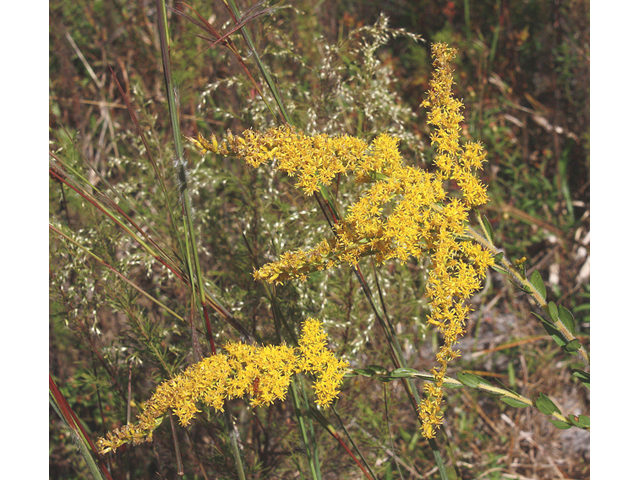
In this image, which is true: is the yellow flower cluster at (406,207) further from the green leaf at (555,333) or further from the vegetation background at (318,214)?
the vegetation background at (318,214)

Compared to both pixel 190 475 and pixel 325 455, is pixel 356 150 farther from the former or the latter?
pixel 190 475

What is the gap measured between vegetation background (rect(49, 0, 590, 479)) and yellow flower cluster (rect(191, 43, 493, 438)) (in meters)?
0.27

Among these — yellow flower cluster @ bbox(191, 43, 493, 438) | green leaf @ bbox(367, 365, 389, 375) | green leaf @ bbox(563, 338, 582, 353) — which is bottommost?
green leaf @ bbox(563, 338, 582, 353)

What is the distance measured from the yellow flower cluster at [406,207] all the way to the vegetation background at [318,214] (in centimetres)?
27

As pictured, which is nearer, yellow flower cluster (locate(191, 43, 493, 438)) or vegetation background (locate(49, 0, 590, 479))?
yellow flower cluster (locate(191, 43, 493, 438))

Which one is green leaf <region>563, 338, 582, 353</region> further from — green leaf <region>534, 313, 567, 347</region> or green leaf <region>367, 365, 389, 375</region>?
green leaf <region>367, 365, 389, 375</region>

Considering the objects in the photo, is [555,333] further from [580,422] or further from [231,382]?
[231,382]

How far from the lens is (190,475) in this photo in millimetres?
1504

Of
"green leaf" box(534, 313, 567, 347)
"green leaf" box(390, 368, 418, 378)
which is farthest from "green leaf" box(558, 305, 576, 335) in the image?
"green leaf" box(390, 368, 418, 378)

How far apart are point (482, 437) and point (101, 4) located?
2645 millimetres

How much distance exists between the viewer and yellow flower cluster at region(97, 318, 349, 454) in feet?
2.54

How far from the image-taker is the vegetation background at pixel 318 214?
135 cm

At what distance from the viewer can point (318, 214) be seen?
4.47 ft

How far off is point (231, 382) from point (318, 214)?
2.12ft
